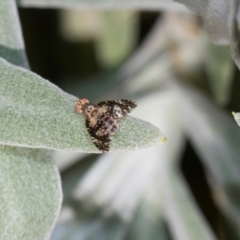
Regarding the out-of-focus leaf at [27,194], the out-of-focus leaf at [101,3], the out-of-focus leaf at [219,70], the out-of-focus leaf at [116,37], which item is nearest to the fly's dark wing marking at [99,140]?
the out-of-focus leaf at [27,194]

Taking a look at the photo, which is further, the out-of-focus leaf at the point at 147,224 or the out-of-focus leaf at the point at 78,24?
the out-of-focus leaf at the point at 78,24

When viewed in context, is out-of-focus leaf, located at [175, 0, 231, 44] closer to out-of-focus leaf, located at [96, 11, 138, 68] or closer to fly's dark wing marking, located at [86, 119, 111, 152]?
fly's dark wing marking, located at [86, 119, 111, 152]

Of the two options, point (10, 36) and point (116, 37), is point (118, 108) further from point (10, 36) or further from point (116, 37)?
point (116, 37)

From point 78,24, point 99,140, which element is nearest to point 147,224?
point 99,140

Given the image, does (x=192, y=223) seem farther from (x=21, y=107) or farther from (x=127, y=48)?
(x=127, y=48)

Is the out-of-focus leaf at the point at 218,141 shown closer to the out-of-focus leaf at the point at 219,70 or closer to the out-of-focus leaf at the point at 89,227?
the out-of-focus leaf at the point at 219,70
